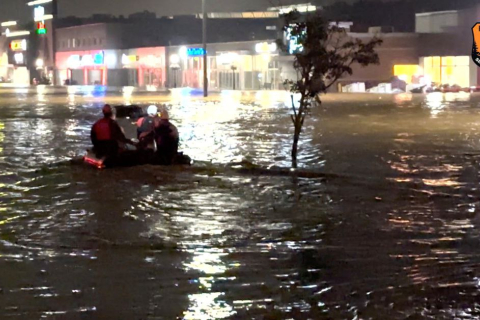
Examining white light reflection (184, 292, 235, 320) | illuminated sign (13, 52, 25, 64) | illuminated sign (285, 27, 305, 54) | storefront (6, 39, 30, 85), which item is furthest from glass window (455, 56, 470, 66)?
illuminated sign (13, 52, 25, 64)

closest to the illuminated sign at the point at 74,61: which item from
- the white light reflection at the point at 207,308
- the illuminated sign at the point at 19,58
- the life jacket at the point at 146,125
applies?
the illuminated sign at the point at 19,58

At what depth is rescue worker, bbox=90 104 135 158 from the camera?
51.9 ft

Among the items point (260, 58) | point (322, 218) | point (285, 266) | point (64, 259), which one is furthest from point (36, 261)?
point (260, 58)

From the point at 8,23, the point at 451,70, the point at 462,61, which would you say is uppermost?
the point at 8,23

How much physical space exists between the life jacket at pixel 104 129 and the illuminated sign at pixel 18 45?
404ft

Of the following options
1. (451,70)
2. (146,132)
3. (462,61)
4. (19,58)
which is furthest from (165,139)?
(19,58)

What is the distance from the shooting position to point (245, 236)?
10414mm

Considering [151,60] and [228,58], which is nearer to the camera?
[228,58]

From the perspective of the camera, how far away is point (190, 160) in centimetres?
1748

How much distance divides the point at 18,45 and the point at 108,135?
127398 mm

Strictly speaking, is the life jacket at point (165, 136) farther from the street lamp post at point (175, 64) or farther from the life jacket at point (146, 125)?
the street lamp post at point (175, 64)

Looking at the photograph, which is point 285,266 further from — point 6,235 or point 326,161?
point 326,161

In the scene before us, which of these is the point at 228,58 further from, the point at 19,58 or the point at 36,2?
the point at 19,58

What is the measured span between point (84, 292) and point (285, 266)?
224 cm
